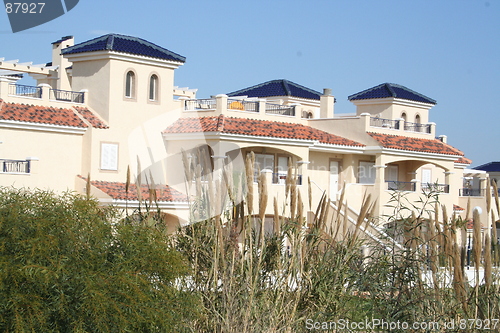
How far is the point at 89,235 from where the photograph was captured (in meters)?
7.95

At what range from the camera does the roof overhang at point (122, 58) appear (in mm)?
26719

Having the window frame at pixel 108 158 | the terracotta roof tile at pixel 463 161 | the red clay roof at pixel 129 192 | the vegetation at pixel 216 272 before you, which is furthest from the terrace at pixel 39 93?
the terracotta roof tile at pixel 463 161

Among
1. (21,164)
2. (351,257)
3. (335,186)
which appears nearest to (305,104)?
(335,186)

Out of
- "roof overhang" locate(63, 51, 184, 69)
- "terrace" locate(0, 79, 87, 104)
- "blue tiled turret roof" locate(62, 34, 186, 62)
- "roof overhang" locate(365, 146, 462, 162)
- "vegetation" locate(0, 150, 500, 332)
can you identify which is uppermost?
"blue tiled turret roof" locate(62, 34, 186, 62)

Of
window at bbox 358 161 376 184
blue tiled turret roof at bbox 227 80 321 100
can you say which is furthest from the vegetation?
blue tiled turret roof at bbox 227 80 321 100

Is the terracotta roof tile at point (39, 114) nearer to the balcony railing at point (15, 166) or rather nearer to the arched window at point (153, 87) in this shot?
the balcony railing at point (15, 166)

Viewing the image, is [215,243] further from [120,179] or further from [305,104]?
[305,104]

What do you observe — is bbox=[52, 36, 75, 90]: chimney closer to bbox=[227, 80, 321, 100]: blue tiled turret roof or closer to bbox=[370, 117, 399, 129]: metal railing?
bbox=[227, 80, 321, 100]: blue tiled turret roof

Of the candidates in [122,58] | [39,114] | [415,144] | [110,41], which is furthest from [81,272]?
[415,144]

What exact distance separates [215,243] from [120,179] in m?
18.5

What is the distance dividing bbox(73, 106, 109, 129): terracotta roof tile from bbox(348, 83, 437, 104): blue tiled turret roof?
17.7m

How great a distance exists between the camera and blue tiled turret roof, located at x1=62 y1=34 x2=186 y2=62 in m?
27.0

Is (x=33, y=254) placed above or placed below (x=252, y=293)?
above

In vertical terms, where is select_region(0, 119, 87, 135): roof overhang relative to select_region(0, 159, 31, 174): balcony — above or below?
above
